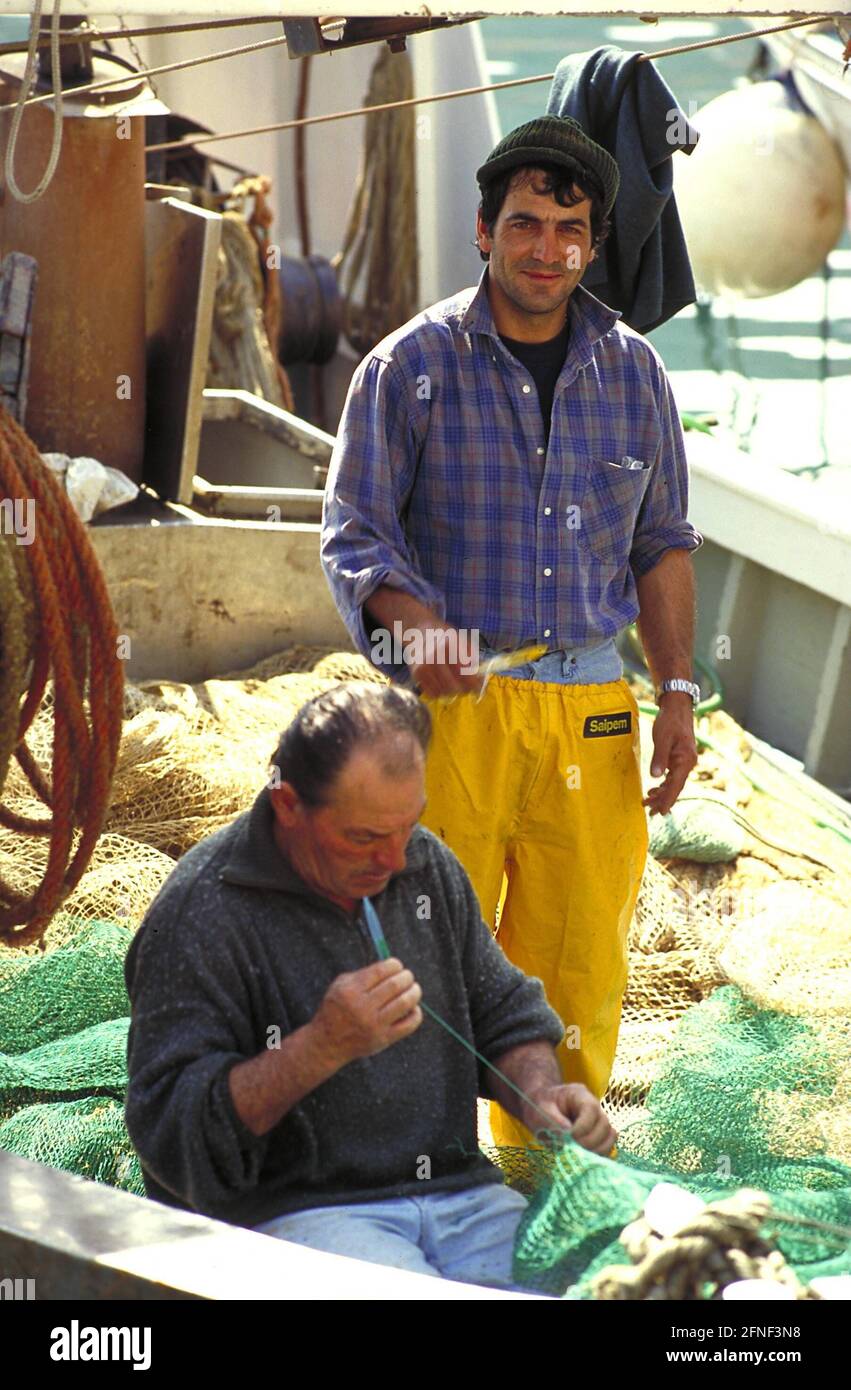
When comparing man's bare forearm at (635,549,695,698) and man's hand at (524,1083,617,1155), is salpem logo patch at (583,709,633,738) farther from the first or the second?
man's hand at (524,1083,617,1155)

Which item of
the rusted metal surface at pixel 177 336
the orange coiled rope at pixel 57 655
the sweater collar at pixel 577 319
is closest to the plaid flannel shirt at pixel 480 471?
the sweater collar at pixel 577 319

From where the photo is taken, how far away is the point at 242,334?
8.84 m

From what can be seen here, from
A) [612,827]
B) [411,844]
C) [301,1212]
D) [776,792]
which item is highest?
[411,844]

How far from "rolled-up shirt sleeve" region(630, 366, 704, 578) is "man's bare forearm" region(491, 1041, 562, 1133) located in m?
1.26

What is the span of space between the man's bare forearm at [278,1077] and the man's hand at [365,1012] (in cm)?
2

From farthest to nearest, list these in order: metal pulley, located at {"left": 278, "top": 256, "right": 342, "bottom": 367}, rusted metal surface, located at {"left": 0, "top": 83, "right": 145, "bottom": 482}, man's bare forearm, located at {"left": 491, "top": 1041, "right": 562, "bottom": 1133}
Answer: metal pulley, located at {"left": 278, "top": 256, "right": 342, "bottom": 367} < rusted metal surface, located at {"left": 0, "top": 83, "right": 145, "bottom": 482} < man's bare forearm, located at {"left": 491, "top": 1041, "right": 562, "bottom": 1133}

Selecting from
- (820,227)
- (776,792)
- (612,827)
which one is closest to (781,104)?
(820,227)

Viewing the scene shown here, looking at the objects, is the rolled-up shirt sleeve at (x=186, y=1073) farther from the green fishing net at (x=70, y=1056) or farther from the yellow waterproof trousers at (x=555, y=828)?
the yellow waterproof trousers at (x=555, y=828)

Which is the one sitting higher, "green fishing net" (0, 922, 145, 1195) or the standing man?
the standing man

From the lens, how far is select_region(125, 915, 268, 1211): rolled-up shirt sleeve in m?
2.42

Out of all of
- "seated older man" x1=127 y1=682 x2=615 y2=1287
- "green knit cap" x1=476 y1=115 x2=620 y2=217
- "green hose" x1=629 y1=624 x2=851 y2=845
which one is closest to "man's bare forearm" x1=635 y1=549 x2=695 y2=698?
"green knit cap" x1=476 y1=115 x2=620 y2=217

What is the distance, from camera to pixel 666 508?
370 cm
